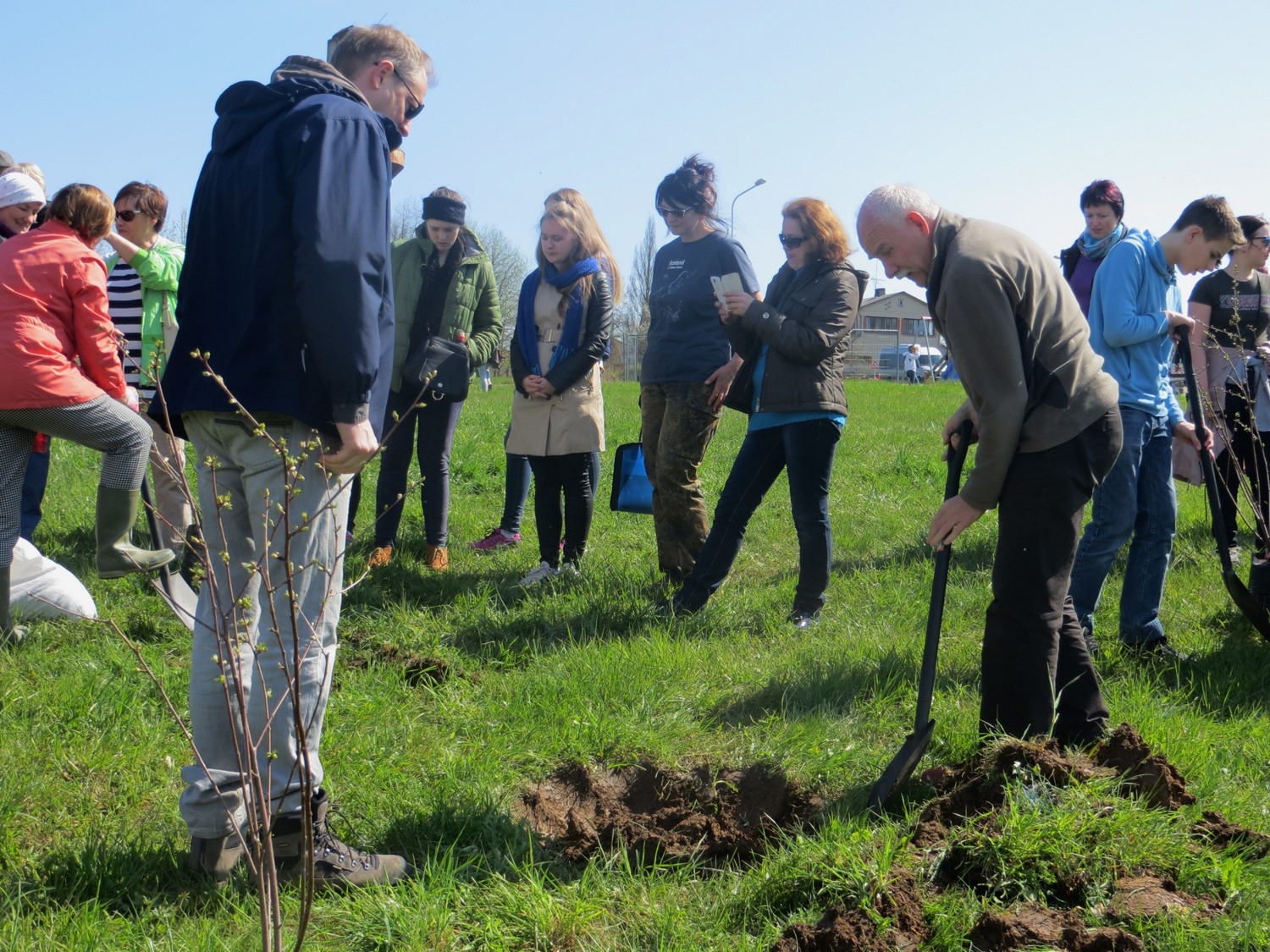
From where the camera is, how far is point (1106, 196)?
585cm

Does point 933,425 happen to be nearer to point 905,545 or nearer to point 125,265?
point 905,545

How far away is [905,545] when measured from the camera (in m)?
7.18

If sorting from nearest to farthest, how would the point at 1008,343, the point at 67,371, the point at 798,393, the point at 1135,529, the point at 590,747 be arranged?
the point at 1008,343, the point at 590,747, the point at 67,371, the point at 1135,529, the point at 798,393

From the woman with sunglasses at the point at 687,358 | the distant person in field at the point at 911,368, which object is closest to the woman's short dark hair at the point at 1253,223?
the woman with sunglasses at the point at 687,358

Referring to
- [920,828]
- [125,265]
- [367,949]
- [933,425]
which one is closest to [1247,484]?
[920,828]

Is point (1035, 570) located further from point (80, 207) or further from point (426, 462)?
point (80, 207)

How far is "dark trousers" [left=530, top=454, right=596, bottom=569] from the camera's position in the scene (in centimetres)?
609

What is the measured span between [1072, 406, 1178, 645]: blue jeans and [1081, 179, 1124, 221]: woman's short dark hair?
5.35ft

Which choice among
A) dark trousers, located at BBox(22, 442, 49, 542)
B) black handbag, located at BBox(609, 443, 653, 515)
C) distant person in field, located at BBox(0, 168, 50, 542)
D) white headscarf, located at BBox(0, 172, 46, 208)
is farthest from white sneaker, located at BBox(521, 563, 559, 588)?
white headscarf, located at BBox(0, 172, 46, 208)

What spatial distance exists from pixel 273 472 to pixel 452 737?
4.92 feet

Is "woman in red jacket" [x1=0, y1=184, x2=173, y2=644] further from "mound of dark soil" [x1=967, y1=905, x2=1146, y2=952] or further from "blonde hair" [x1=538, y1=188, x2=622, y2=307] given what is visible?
"mound of dark soil" [x1=967, y1=905, x2=1146, y2=952]

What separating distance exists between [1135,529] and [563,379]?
3076 millimetres

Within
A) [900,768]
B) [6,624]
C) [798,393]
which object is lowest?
[6,624]

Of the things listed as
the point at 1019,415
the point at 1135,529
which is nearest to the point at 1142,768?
the point at 1019,415
